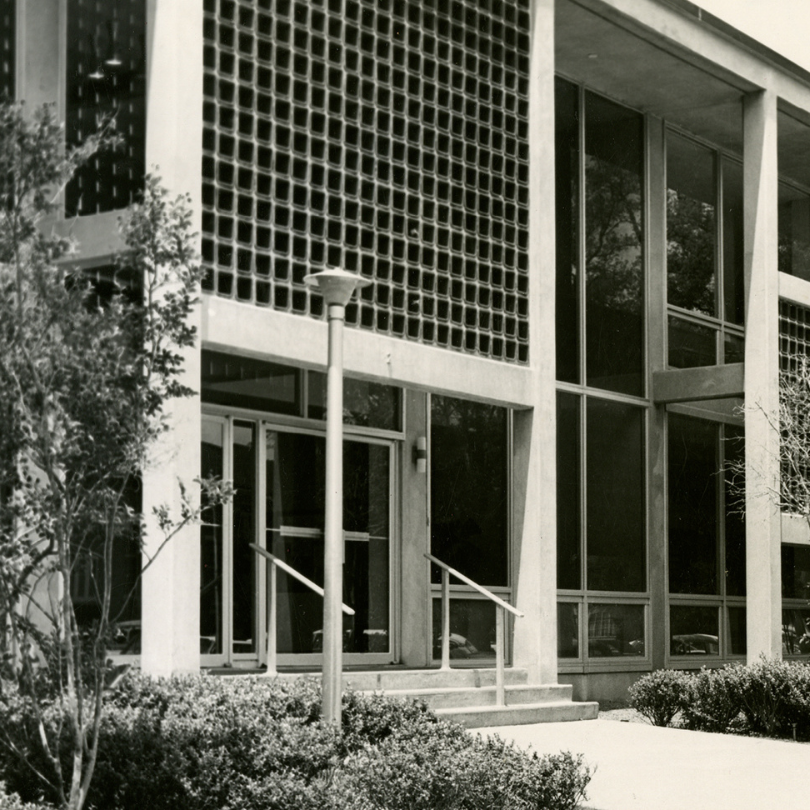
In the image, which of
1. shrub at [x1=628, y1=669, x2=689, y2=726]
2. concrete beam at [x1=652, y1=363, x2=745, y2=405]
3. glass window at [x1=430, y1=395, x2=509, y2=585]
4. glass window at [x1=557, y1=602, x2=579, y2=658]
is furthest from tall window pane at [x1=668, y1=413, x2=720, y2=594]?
shrub at [x1=628, y1=669, x2=689, y2=726]

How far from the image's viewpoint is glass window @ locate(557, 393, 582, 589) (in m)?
18.4

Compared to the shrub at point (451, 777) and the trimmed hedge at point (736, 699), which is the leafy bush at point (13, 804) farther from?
the trimmed hedge at point (736, 699)

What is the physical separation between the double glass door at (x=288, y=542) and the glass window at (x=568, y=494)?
3.36 metres

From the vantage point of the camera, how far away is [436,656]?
1631 centimetres

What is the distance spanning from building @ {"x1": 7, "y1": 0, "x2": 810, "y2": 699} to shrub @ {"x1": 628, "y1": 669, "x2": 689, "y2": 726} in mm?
1596

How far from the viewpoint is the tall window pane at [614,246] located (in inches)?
765

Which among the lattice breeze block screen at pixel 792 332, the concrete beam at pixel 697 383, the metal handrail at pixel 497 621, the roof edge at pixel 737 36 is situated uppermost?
the roof edge at pixel 737 36

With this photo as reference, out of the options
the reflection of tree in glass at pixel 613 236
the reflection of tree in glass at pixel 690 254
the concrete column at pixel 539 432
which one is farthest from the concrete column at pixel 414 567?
the reflection of tree in glass at pixel 690 254

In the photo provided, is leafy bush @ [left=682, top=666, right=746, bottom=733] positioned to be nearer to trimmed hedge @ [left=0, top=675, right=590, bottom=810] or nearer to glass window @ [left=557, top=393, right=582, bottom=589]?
glass window @ [left=557, top=393, right=582, bottom=589]

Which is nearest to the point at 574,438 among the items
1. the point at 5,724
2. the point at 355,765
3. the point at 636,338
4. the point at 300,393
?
the point at 636,338

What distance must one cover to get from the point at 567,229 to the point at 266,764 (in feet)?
38.9

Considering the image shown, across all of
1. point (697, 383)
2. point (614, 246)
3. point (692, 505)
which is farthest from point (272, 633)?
point (692, 505)

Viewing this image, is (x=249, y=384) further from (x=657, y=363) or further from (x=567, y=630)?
(x=657, y=363)

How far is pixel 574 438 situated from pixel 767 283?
10.5 feet
